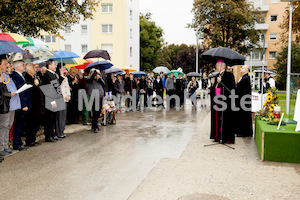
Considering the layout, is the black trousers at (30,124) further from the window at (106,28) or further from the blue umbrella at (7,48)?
the window at (106,28)

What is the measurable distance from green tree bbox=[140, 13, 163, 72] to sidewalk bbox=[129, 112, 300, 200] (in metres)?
52.2

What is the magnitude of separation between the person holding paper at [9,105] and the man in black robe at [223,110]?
512 cm

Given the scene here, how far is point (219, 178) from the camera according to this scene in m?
5.20

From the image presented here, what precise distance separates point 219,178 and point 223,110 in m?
2.99

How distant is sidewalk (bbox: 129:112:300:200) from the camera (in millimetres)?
4484

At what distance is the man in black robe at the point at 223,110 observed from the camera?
7.85 m

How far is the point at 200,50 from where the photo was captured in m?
52.3

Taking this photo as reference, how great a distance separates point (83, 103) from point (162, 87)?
8.37 metres

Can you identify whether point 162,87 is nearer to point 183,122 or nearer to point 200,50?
point 183,122

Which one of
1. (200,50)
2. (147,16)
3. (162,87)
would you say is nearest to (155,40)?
(147,16)

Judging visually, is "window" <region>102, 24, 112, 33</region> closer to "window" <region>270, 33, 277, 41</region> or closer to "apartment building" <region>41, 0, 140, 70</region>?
"apartment building" <region>41, 0, 140, 70</region>

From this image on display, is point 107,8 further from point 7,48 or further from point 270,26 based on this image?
point 7,48

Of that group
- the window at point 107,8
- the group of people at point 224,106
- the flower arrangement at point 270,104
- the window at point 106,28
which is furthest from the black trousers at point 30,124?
the window at point 107,8

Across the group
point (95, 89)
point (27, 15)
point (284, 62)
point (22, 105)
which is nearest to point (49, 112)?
point (22, 105)
